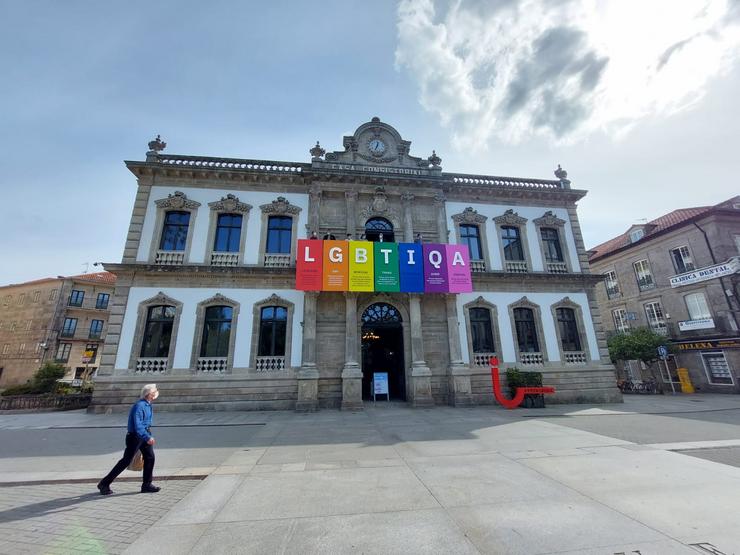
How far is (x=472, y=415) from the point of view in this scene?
1170 centimetres

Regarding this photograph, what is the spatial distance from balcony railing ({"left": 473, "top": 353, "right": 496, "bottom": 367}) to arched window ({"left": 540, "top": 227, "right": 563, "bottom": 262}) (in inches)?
269

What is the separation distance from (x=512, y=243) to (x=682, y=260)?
16.3 metres

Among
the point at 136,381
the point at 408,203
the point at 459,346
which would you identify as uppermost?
the point at 408,203

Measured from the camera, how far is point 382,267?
48.2ft

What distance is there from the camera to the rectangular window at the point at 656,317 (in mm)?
24266

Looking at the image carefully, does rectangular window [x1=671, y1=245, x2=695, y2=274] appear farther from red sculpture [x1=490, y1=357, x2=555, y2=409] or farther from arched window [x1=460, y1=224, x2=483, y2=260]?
red sculpture [x1=490, y1=357, x2=555, y2=409]

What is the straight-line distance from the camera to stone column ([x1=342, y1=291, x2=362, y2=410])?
44.2 ft

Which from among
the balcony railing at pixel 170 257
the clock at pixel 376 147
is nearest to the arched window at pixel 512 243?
the clock at pixel 376 147

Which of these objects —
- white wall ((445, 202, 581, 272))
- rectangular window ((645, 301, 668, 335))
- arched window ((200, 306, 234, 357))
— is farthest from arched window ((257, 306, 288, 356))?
rectangular window ((645, 301, 668, 335))

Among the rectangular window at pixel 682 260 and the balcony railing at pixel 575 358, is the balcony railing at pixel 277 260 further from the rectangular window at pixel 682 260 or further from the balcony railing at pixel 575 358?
the rectangular window at pixel 682 260

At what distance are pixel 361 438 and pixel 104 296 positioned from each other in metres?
43.1

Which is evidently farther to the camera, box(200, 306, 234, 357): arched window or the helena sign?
the helena sign

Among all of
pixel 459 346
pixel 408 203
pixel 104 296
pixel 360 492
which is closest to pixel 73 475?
pixel 360 492

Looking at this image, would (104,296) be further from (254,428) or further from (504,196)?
(504,196)
